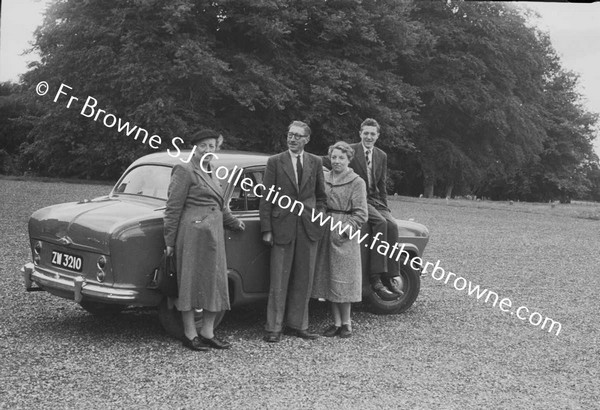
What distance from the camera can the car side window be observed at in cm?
702

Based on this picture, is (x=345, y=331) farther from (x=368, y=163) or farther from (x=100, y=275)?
(x=100, y=275)

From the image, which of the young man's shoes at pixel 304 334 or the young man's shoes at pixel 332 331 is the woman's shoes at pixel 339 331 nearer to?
the young man's shoes at pixel 332 331

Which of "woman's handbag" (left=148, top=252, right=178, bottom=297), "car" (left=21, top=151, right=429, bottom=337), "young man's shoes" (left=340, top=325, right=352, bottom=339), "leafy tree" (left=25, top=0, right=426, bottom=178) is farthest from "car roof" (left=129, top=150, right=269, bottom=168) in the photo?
"leafy tree" (left=25, top=0, right=426, bottom=178)

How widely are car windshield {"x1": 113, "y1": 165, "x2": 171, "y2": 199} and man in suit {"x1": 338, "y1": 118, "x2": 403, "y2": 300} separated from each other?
1994mm

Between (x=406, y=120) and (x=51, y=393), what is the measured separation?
29436 mm

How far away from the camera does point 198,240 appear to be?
6.33 m

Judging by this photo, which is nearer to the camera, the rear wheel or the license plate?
the license plate

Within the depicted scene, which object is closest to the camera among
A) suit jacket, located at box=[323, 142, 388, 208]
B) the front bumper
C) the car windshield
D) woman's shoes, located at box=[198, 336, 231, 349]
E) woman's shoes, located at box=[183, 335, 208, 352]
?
the front bumper

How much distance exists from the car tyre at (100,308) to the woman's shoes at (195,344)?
140 cm

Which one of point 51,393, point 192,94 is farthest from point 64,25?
point 51,393

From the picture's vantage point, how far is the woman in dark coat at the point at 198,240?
629 centimetres

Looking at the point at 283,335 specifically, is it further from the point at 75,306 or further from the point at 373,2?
the point at 373,2

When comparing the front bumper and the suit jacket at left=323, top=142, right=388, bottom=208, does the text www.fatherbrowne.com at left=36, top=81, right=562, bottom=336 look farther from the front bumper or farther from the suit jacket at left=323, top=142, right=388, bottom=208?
the front bumper

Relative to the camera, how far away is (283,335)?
7160 millimetres
